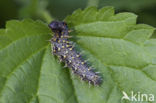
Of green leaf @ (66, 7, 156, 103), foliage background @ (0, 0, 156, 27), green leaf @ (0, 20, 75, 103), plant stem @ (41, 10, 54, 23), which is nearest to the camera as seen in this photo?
green leaf @ (0, 20, 75, 103)

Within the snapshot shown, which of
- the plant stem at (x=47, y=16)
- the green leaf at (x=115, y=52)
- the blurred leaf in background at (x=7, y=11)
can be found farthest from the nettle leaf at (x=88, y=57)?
the blurred leaf in background at (x=7, y=11)

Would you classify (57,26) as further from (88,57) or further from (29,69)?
(29,69)

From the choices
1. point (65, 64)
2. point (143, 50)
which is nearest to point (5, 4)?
point (65, 64)

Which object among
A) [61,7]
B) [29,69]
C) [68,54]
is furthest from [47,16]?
[61,7]

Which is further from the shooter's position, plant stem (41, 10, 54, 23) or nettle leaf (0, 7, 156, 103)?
plant stem (41, 10, 54, 23)

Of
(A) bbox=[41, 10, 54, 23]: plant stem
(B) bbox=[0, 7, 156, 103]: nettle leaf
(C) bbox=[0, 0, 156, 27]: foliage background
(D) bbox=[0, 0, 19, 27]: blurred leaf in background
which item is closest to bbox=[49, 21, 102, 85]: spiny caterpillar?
(B) bbox=[0, 7, 156, 103]: nettle leaf

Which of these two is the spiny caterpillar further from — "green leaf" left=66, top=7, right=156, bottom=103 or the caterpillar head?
"green leaf" left=66, top=7, right=156, bottom=103

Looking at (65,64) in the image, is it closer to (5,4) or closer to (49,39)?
(49,39)
